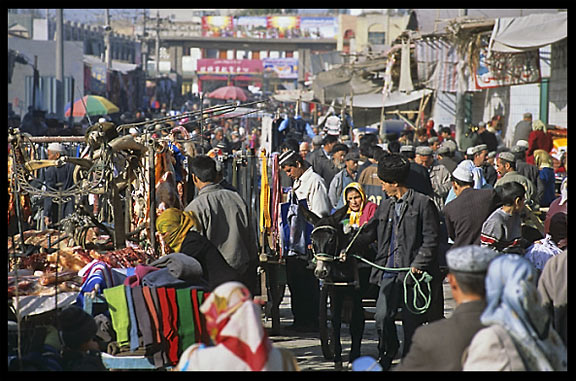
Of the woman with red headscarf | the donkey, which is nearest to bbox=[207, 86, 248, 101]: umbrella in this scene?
the donkey

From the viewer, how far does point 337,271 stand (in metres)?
7.25

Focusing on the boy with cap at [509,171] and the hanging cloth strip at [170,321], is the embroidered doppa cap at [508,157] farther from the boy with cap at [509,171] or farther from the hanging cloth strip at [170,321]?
the hanging cloth strip at [170,321]

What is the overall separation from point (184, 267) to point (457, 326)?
255 cm

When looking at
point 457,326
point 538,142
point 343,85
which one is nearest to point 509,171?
point 538,142

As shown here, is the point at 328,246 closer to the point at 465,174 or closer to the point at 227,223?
the point at 227,223

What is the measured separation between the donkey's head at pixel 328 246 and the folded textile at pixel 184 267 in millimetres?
1064

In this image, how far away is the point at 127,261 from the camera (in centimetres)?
753

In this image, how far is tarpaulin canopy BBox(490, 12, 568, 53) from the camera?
46.5 feet

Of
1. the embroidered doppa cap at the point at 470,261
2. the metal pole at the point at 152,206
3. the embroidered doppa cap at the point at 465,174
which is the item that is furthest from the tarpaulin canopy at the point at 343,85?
the embroidered doppa cap at the point at 470,261

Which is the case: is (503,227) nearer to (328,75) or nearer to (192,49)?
(328,75)

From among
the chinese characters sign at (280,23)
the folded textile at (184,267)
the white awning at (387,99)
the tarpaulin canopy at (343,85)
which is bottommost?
the folded textile at (184,267)

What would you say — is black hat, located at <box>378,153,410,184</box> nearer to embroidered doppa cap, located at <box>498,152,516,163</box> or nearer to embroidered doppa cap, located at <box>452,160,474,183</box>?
embroidered doppa cap, located at <box>452,160,474,183</box>

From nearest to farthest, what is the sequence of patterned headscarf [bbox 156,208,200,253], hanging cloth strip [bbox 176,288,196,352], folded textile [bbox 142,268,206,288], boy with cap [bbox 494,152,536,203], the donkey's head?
hanging cloth strip [bbox 176,288,196,352] → folded textile [bbox 142,268,206,288] → patterned headscarf [bbox 156,208,200,253] → the donkey's head → boy with cap [bbox 494,152,536,203]

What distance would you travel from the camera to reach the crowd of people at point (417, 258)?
413 centimetres
